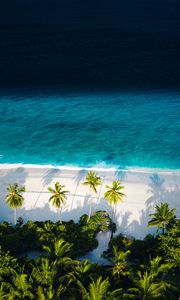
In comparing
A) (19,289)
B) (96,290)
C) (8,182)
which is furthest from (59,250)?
(8,182)

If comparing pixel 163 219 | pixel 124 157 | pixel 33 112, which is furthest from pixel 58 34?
pixel 163 219

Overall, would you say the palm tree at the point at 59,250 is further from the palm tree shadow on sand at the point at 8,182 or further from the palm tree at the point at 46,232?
the palm tree shadow on sand at the point at 8,182

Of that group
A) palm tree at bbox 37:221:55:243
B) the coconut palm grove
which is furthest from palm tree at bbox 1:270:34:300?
palm tree at bbox 37:221:55:243

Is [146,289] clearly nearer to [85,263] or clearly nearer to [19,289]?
[85,263]

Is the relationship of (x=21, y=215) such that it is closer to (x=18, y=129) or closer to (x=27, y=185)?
(x=27, y=185)

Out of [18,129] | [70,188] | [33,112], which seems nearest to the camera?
[70,188]

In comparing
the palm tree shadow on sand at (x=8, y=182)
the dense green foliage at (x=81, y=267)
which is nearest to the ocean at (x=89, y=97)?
the palm tree shadow on sand at (x=8, y=182)
